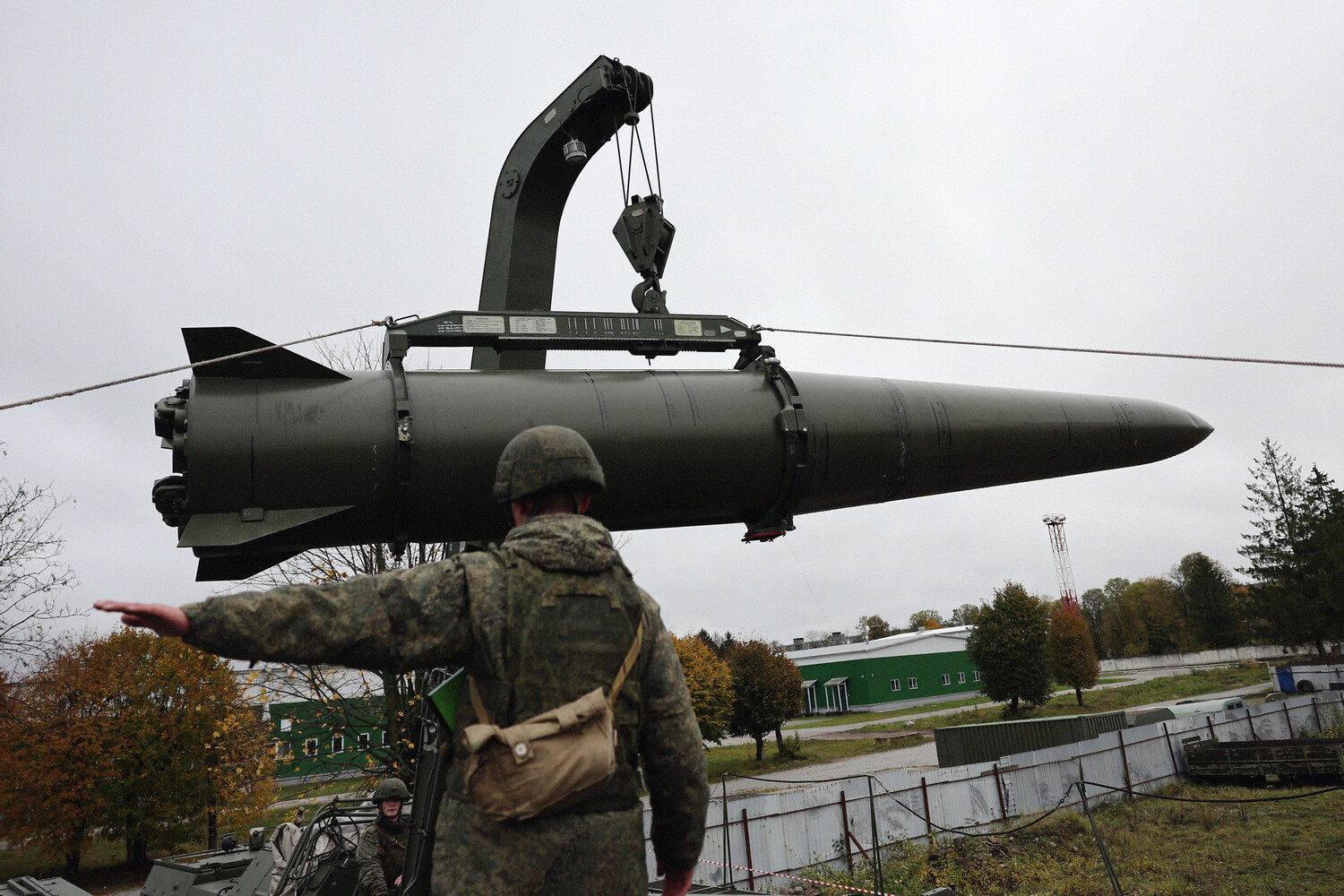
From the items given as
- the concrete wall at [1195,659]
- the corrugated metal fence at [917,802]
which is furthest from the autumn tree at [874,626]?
the corrugated metal fence at [917,802]

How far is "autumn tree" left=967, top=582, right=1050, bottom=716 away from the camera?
89.9 feet

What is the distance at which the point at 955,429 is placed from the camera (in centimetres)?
436

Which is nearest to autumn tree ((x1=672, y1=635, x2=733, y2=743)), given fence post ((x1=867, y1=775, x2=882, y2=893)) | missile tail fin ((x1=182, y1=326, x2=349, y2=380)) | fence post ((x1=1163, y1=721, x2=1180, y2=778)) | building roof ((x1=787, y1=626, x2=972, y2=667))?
fence post ((x1=1163, y1=721, x2=1180, y2=778))

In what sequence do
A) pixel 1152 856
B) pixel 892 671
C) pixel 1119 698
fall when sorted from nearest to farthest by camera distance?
pixel 1152 856, pixel 1119 698, pixel 892 671

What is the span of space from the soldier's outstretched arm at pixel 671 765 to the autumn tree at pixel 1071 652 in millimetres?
31531

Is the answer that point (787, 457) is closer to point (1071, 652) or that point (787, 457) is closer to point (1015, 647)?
point (1015, 647)

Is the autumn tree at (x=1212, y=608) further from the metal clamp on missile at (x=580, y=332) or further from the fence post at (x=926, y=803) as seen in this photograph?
the metal clamp on missile at (x=580, y=332)

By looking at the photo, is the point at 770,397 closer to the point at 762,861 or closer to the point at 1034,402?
the point at 1034,402

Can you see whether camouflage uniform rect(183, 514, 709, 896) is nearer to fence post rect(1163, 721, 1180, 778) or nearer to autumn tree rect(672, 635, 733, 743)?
fence post rect(1163, 721, 1180, 778)

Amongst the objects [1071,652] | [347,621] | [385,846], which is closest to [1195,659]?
[1071,652]

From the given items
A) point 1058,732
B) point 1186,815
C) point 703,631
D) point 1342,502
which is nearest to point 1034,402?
point 1186,815

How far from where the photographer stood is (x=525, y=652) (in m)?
1.96

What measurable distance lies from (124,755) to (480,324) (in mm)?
18216

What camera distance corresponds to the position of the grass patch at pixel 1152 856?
875 centimetres
